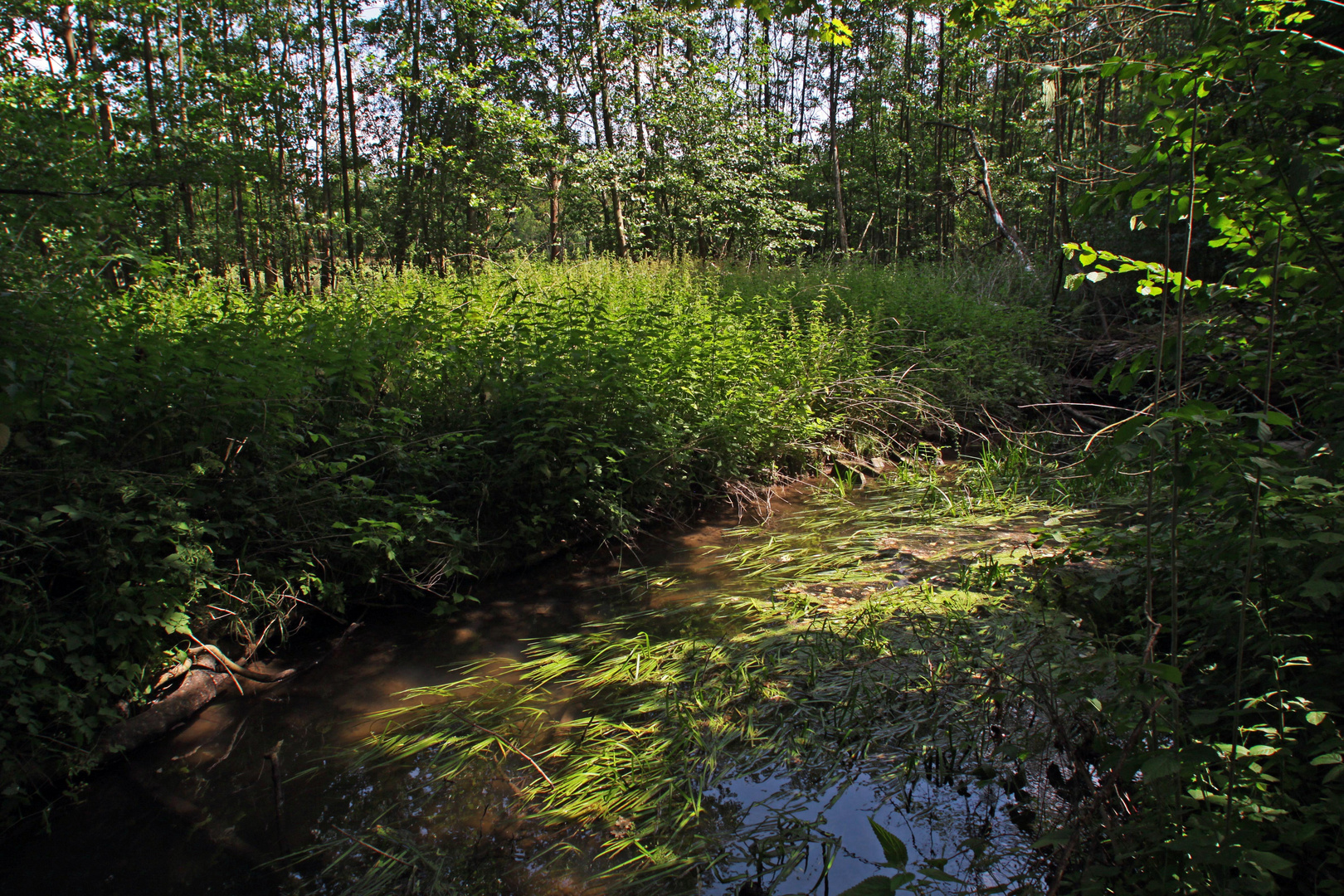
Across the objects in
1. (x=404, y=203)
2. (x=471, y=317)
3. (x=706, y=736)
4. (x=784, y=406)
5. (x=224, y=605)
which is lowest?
(x=706, y=736)

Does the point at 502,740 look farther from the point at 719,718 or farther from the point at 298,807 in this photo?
the point at 719,718

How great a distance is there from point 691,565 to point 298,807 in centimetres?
304

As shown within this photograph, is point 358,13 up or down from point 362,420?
up

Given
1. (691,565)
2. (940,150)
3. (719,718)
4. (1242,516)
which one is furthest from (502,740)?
(940,150)

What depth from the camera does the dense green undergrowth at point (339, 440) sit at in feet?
10.2

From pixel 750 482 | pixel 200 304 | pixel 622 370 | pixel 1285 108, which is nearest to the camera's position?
pixel 1285 108

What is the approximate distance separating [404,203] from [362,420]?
58.2 ft

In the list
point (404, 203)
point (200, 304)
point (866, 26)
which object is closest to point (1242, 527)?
point (200, 304)

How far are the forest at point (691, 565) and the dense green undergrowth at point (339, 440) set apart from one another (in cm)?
3

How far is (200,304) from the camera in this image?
7.38m

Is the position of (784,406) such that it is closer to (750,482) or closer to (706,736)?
(750,482)

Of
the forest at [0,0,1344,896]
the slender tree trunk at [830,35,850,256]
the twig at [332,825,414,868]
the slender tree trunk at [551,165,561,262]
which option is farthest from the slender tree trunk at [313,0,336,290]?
the twig at [332,825,414,868]

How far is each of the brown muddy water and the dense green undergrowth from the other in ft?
1.02

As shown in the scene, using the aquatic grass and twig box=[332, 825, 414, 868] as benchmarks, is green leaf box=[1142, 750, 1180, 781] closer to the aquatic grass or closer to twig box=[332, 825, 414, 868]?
the aquatic grass
